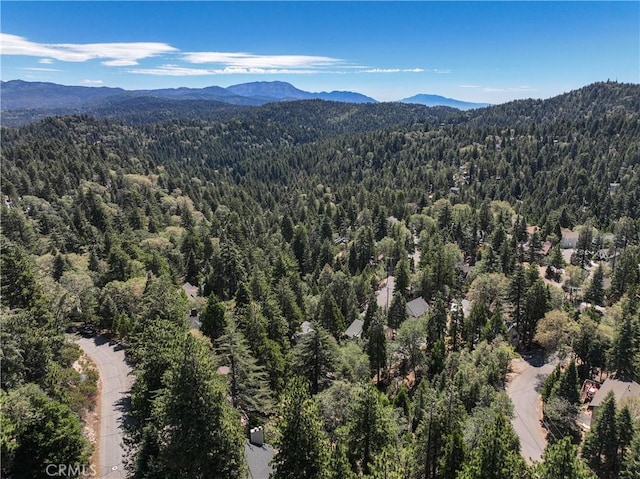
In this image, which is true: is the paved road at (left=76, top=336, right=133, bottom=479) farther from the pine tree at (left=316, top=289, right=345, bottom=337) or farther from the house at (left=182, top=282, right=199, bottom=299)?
the pine tree at (left=316, top=289, right=345, bottom=337)

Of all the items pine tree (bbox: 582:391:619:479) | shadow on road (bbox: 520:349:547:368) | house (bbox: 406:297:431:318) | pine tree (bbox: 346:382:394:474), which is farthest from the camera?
house (bbox: 406:297:431:318)

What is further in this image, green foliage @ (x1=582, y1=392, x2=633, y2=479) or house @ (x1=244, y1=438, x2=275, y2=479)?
green foliage @ (x1=582, y1=392, x2=633, y2=479)

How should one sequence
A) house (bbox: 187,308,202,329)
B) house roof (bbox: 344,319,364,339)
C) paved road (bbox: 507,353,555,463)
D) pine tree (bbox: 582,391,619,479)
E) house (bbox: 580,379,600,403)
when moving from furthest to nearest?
house roof (bbox: 344,319,364,339) → house (bbox: 187,308,202,329) → house (bbox: 580,379,600,403) → paved road (bbox: 507,353,555,463) → pine tree (bbox: 582,391,619,479)

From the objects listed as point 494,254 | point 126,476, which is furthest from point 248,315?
point 494,254

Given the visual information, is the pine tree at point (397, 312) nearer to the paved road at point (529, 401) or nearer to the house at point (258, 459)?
the paved road at point (529, 401)

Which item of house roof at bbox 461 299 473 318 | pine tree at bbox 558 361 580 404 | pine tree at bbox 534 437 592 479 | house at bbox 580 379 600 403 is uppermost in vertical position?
pine tree at bbox 534 437 592 479

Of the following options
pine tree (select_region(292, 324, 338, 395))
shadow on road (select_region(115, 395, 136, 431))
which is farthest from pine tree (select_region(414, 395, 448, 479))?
shadow on road (select_region(115, 395, 136, 431))

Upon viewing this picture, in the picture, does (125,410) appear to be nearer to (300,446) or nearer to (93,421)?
(93,421)
